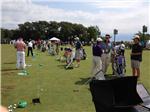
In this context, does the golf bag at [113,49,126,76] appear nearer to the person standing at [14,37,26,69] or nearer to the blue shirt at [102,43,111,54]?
the blue shirt at [102,43,111,54]

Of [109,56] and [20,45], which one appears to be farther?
[20,45]

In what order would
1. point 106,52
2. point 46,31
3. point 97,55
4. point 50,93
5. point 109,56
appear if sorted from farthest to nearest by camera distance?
point 46,31, point 109,56, point 106,52, point 97,55, point 50,93

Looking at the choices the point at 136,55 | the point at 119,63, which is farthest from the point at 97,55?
the point at 136,55

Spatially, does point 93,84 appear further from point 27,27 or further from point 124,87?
point 27,27

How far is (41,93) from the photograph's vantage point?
46.9ft

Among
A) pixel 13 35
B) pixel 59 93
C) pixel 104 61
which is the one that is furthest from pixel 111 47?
pixel 13 35

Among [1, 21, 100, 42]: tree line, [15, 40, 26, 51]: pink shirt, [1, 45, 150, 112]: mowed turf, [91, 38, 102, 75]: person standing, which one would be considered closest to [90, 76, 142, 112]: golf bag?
[1, 45, 150, 112]: mowed turf

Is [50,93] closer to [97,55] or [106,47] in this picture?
[97,55]

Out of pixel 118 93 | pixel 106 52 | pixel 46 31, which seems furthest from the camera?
pixel 46 31

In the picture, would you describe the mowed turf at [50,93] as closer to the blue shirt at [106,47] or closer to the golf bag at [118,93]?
the blue shirt at [106,47]

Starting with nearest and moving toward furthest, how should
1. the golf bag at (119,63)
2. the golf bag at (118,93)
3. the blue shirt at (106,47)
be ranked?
the golf bag at (118,93)
the blue shirt at (106,47)
the golf bag at (119,63)

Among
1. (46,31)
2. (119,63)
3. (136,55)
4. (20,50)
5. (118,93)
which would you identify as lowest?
(119,63)

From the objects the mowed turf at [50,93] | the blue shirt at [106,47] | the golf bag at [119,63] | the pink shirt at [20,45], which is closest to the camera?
the mowed turf at [50,93]

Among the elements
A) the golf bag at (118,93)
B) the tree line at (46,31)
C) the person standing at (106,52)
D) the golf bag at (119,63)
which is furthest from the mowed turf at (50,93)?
the tree line at (46,31)
